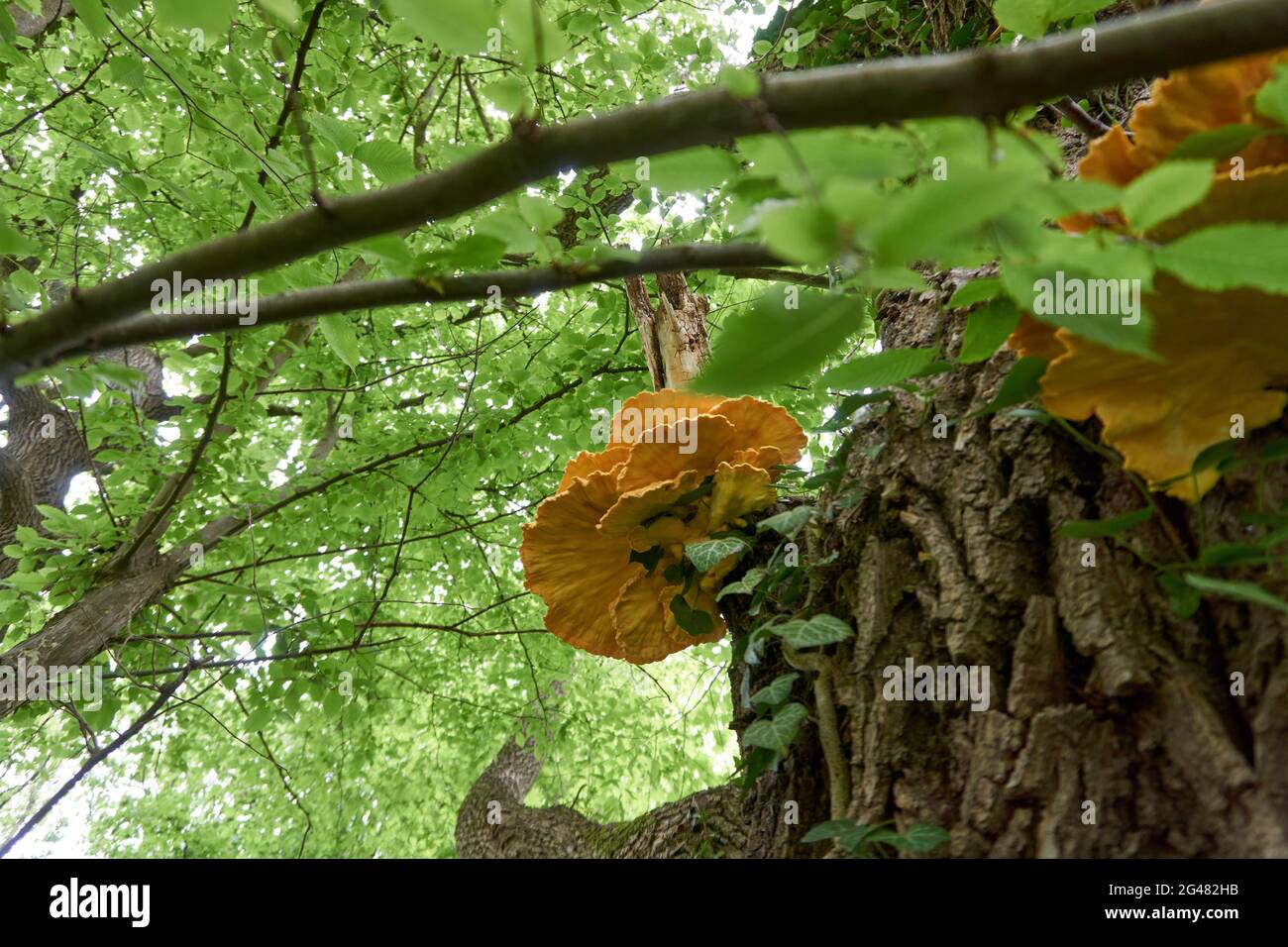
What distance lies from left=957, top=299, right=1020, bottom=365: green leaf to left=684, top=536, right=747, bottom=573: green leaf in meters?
0.82

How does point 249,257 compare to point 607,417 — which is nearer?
point 249,257

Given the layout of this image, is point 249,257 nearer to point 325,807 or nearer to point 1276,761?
point 1276,761

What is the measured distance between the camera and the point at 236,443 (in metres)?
4.70

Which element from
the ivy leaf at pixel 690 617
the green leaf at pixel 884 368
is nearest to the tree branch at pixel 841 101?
the green leaf at pixel 884 368

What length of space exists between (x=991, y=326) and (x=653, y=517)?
40.0 inches

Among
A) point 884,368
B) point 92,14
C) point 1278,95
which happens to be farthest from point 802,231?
point 92,14

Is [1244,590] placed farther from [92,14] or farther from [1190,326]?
[92,14]

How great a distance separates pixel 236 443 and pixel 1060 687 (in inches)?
185

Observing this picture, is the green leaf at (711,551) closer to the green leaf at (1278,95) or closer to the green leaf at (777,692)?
the green leaf at (777,692)

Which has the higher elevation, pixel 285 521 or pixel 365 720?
pixel 285 521

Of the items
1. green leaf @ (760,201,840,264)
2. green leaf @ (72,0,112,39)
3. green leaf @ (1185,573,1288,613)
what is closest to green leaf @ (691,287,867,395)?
green leaf @ (760,201,840,264)

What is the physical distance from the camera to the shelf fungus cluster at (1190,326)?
89 cm

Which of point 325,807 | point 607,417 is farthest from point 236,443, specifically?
point 325,807

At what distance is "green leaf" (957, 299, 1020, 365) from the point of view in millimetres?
1021
